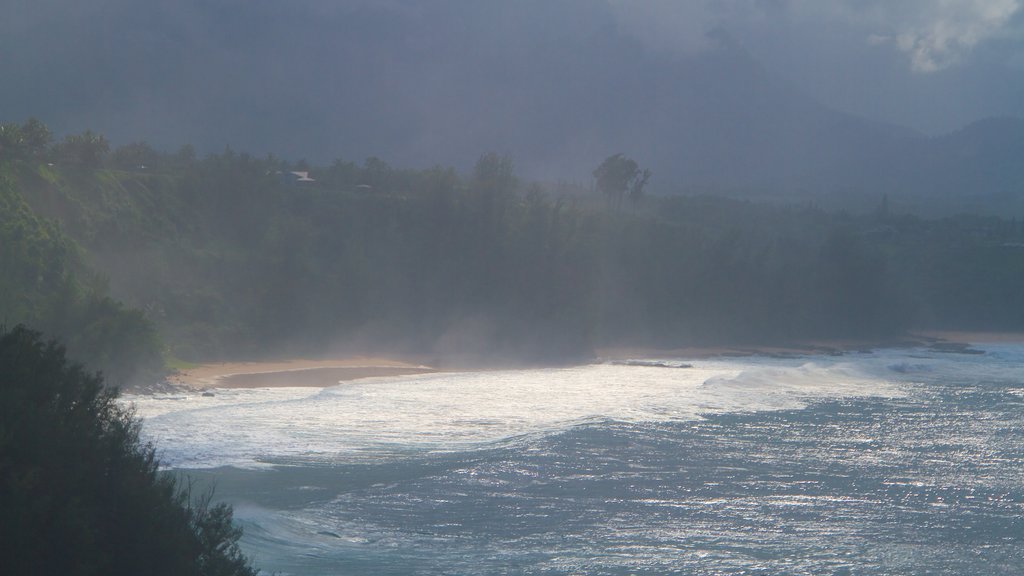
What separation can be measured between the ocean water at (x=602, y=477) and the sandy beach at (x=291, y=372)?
5.28 ft

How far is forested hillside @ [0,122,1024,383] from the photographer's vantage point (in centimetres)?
3616

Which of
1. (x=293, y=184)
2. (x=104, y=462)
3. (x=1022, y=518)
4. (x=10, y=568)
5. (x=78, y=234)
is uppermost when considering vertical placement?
(x=293, y=184)

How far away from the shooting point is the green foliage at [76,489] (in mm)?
6387

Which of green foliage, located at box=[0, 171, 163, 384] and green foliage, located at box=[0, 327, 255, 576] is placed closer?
green foliage, located at box=[0, 327, 255, 576]

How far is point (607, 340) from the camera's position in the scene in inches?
2121

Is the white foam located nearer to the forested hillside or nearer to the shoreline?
the shoreline

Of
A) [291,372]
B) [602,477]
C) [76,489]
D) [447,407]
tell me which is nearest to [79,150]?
[291,372]


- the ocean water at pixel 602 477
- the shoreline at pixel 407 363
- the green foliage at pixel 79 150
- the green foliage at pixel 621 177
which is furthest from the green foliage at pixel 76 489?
the green foliage at pixel 621 177

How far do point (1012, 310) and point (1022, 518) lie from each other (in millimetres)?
57660

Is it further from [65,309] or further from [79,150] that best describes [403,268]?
[65,309]

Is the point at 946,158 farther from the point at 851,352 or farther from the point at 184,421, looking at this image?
the point at 184,421

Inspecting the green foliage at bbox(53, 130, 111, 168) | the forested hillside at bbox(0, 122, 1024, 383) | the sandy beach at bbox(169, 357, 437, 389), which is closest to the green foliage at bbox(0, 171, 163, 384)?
the forested hillside at bbox(0, 122, 1024, 383)

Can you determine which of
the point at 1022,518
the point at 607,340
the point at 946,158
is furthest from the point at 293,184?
the point at 946,158

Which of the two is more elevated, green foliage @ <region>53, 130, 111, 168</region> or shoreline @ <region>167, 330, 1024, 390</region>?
green foliage @ <region>53, 130, 111, 168</region>
